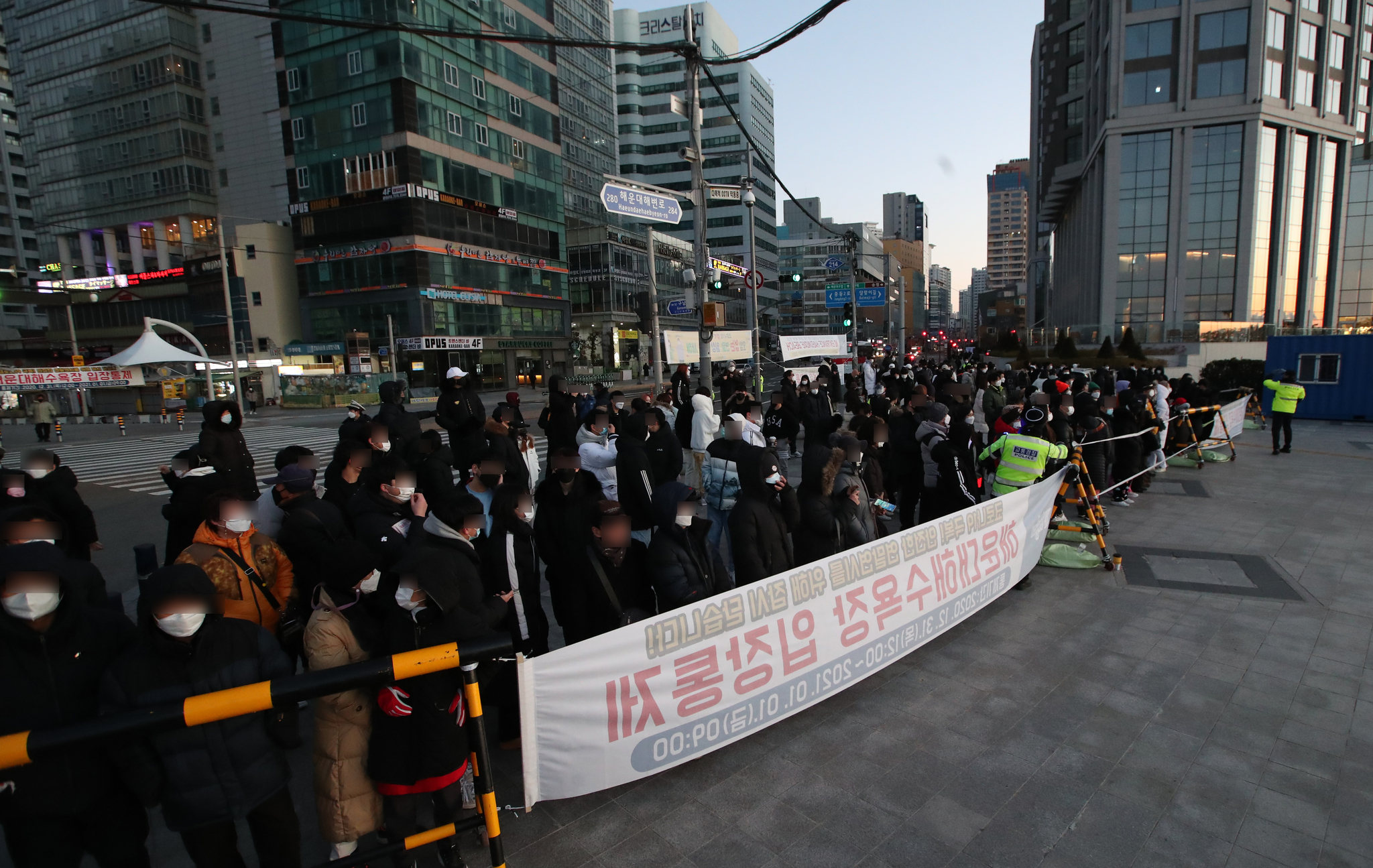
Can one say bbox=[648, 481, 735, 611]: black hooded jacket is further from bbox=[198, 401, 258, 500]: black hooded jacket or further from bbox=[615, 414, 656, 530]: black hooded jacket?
bbox=[198, 401, 258, 500]: black hooded jacket

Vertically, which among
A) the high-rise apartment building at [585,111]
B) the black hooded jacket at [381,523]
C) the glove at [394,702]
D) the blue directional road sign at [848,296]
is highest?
the high-rise apartment building at [585,111]

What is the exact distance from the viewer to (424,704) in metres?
3.12

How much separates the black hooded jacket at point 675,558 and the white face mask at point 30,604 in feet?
9.29

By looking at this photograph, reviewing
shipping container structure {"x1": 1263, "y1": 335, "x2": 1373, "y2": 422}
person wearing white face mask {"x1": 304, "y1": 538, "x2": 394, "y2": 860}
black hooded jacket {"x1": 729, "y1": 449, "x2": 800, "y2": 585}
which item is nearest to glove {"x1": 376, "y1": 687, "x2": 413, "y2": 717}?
person wearing white face mask {"x1": 304, "y1": 538, "x2": 394, "y2": 860}

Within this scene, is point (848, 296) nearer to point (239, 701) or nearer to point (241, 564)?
point (241, 564)

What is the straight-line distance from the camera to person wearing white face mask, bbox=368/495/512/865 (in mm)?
3061

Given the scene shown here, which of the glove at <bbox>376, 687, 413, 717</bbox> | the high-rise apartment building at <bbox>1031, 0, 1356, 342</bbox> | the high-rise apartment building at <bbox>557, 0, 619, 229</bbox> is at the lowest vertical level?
the glove at <bbox>376, 687, 413, 717</bbox>

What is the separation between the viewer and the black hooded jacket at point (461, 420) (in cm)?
863

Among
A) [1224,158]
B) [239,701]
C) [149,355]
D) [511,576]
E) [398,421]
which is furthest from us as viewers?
[1224,158]

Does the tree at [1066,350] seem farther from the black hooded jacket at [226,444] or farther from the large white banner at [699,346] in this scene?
the black hooded jacket at [226,444]

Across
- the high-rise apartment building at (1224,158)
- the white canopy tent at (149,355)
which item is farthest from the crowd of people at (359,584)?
the high-rise apartment building at (1224,158)

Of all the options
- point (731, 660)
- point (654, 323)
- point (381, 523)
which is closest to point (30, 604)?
point (381, 523)

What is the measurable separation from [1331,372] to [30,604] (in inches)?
1097

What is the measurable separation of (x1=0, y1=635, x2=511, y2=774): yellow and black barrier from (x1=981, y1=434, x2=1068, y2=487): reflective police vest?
6.60m
